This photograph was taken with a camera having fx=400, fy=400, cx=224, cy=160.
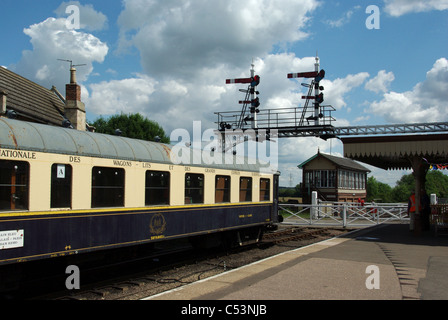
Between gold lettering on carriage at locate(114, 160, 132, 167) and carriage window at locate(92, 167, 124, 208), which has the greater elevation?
gold lettering on carriage at locate(114, 160, 132, 167)

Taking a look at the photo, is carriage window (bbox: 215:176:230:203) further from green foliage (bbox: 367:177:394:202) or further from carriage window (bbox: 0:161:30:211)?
green foliage (bbox: 367:177:394:202)

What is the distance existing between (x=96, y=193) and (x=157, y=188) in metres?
1.87

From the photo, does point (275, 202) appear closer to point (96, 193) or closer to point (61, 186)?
point (96, 193)

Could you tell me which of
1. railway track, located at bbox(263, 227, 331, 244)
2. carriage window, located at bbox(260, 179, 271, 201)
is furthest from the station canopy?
railway track, located at bbox(263, 227, 331, 244)

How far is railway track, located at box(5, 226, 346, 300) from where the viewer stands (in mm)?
7605

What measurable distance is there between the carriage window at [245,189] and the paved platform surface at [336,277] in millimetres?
2430

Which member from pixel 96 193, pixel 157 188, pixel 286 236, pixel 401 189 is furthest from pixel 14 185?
pixel 401 189

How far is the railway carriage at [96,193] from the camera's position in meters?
6.42

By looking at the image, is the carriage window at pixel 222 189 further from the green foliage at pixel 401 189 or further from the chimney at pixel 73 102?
the green foliage at pixel 401 189

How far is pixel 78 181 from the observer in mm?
7426

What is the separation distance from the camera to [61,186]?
7.13m

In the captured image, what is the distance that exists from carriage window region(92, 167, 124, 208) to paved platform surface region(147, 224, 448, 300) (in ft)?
7.42

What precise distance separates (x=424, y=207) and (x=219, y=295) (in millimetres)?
13855
